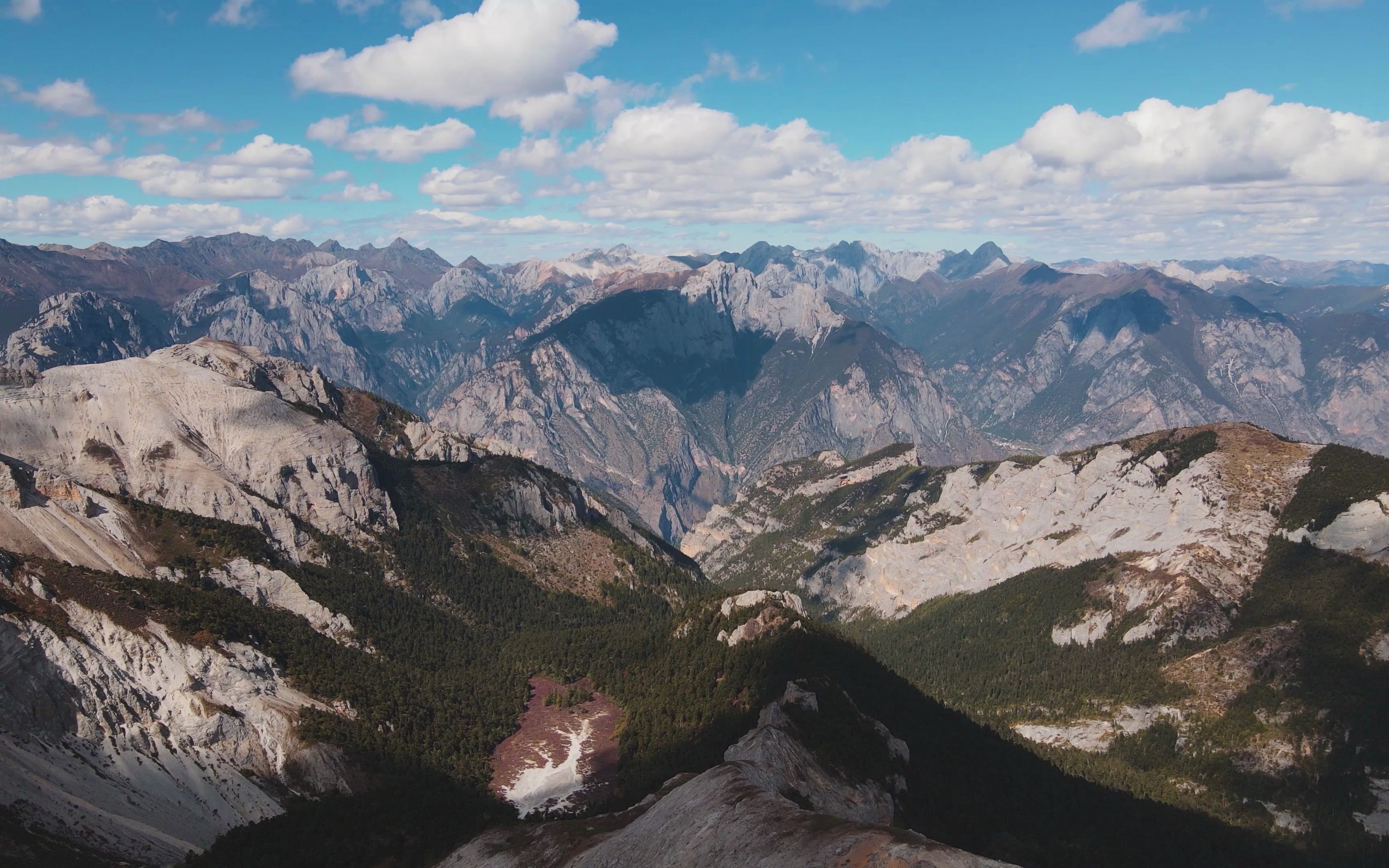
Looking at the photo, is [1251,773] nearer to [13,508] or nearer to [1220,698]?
[1220,698]

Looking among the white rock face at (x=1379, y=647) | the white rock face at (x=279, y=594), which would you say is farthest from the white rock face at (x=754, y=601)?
the white rock face at (x=1379, y=647)

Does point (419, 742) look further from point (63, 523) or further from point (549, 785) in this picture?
point (63, 523)

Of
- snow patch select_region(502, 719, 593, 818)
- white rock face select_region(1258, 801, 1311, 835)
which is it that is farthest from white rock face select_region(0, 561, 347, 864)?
white rock face select_region(1258, 801, 1311, 835)

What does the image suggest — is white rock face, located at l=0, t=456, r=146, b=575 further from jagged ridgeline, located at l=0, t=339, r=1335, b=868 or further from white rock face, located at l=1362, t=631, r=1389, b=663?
white rock face, located at l=1362, t=631, r=1389, b=663

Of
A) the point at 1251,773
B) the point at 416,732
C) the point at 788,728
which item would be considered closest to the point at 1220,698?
the point at 1251,773

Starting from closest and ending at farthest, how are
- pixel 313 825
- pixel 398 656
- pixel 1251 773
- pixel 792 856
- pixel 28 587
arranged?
1. pixel 792 856
2. pixel 313 825
3. pixel 28 587
4. pixel 1251 773
5. pixel 398 656
